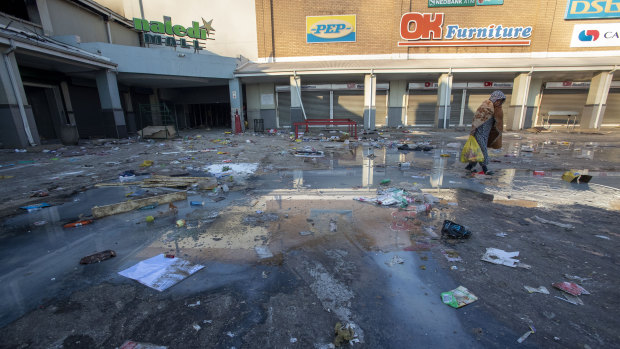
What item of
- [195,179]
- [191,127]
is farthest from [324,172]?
[191,127]

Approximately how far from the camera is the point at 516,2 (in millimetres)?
16391

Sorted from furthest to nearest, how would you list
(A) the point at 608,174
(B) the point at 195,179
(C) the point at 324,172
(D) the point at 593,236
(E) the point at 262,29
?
(E) the point at 262,29, (C) the point at 324,172, (A) the point at 608,174, (B) the point at 195,179, (D) the point at 593,236

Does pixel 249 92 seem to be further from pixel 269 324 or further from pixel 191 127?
pixel 269 324

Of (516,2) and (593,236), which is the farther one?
(516,2)

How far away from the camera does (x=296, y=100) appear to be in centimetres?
1641

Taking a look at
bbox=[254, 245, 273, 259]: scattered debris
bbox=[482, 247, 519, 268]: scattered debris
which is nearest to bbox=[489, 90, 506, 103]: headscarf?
bbox=[482, 247, 519, 268]: scattered debris

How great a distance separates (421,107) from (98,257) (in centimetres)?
1967

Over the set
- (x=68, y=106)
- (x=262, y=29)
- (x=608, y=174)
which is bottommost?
(x=608, y=174)

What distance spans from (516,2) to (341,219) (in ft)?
68.5

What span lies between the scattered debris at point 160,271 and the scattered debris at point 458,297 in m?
2.03

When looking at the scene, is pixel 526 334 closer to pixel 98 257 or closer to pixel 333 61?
pixel 98 257

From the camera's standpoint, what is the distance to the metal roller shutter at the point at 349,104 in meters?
18.9

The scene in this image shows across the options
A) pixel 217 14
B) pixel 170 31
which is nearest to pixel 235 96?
pixel 170 31

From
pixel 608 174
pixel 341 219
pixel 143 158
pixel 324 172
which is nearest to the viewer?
pixel 341 219
